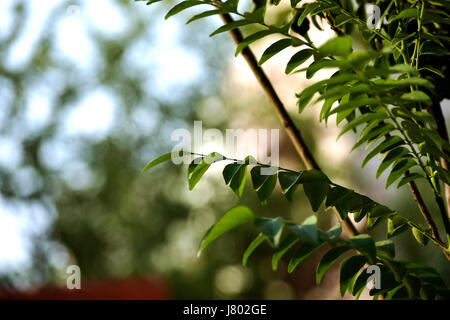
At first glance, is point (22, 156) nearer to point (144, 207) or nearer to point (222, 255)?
point (144, 207)

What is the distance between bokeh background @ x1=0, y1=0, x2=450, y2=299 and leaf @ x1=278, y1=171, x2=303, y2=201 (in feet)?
19.9

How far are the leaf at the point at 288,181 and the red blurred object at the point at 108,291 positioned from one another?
11.5 ft

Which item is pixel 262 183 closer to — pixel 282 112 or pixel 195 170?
pixel 195 170

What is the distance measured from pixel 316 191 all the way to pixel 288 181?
0.11 feet

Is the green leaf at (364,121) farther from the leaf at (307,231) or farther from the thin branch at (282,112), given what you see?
the thin branch at (282,112)

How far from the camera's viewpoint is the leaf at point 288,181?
0.44 metres

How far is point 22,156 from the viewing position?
669 centimetres

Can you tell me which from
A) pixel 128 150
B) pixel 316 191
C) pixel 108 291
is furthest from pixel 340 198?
pixel 128 150

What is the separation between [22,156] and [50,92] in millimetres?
936

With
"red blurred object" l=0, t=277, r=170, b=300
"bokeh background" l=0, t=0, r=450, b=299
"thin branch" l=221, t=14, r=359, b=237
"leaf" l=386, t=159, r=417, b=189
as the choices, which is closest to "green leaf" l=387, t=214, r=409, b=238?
"leaf" l=386, t=159, r=417, b=189

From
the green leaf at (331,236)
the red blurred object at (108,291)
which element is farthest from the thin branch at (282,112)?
the red blurred object at (108,291)

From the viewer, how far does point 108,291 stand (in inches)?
161

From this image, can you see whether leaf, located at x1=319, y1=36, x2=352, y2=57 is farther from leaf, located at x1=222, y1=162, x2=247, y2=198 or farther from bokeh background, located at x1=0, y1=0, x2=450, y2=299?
bokeh background, located at x1=0, y1=0, x2=450, y2=299
